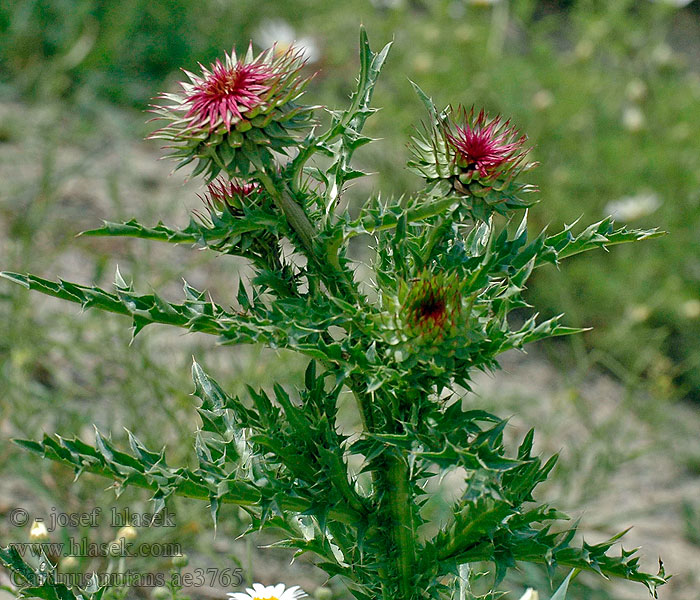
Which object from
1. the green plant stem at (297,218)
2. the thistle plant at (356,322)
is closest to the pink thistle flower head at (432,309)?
the thistle plant at (356,322)

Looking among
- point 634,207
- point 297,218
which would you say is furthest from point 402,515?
point 634,207

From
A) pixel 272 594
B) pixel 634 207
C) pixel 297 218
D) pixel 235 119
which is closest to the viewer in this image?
pixel 235 119

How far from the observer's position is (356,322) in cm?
121

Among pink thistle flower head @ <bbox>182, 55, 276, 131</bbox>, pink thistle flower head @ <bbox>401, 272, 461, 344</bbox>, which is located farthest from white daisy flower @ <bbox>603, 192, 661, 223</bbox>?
pink thistle flower head @ <bbox>182, 55, 276, 131</bbox>

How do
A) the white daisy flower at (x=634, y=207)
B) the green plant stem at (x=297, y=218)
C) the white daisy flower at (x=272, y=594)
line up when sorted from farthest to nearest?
the white daisy flower at (x=634, y=207), the white daisy flower at (x=272, y=594), the green plant stem at (x=297, y=218)

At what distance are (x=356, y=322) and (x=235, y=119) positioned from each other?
1.09 feet

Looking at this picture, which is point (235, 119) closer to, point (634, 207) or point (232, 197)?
point (232, 197)

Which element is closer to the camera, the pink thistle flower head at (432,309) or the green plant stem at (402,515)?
the pink thistle flower head at (432,309)

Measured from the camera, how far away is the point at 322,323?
1.17 metres

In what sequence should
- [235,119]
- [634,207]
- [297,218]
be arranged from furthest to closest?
[634,207], [297,218], [235,119]

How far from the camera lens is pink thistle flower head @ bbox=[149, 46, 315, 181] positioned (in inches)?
44.3

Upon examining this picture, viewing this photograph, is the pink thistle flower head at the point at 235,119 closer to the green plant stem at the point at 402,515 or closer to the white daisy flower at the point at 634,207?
the green plant stem at the point at 402,515

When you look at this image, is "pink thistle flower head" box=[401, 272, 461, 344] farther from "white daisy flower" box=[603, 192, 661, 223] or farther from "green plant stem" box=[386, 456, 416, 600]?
"white daisy flower" box=[603, 192, 661, 223]

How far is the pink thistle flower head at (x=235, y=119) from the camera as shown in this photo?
3.69 feet
